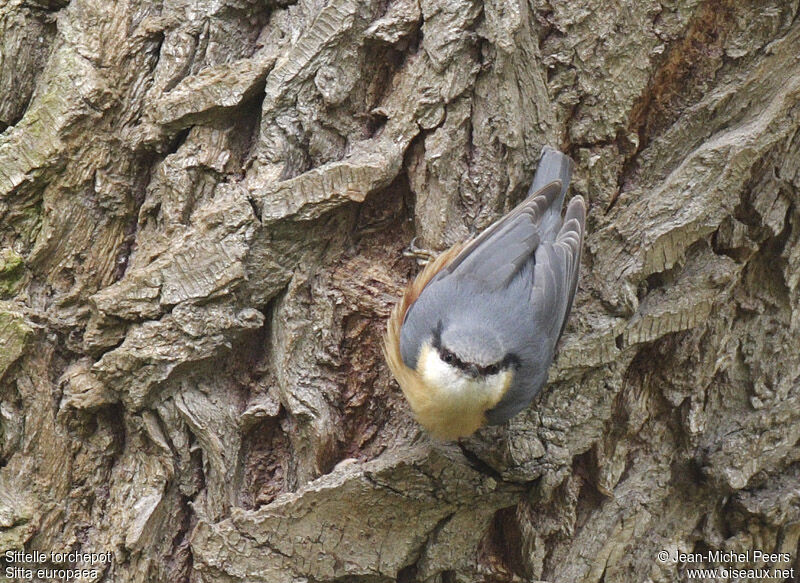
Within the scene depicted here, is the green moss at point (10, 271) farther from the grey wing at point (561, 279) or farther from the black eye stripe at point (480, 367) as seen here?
the grey wing at point (561, 279)

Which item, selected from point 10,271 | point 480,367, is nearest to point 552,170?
point 480,367

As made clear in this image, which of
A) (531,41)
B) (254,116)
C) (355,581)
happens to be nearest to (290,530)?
(355,581)

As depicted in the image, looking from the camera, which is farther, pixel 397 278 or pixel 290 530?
pixel 397 278

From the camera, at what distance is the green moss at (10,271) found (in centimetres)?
226

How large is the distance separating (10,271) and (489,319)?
1469 mm

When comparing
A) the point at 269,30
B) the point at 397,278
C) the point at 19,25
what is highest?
the point at 19,25

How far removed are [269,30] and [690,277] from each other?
1.51m

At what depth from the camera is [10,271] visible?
7.44 ft

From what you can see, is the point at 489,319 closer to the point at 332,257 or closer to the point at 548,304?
the point at 548,304

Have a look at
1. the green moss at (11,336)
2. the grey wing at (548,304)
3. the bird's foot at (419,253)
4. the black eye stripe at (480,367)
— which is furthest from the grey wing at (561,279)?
the green moss at (11,336)

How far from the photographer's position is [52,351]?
227cm

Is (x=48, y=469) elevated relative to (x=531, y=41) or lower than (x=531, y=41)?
lower

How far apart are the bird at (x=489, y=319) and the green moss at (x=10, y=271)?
1.13 metres

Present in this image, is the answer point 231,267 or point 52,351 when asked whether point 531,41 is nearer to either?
point 231,267
